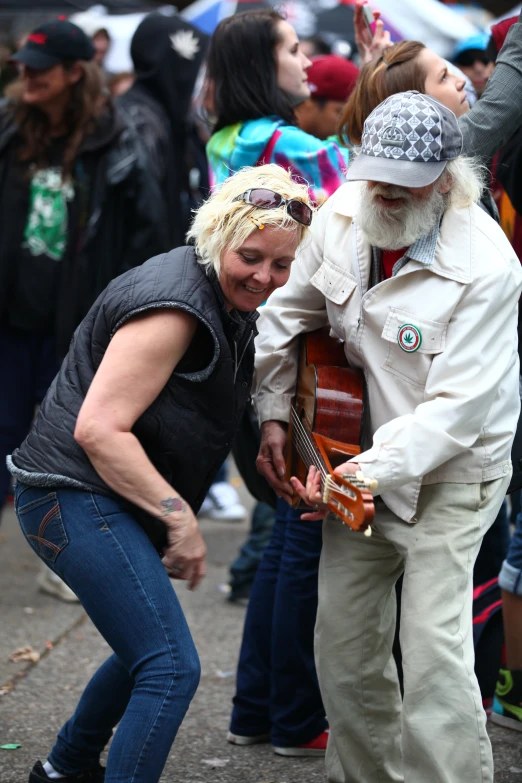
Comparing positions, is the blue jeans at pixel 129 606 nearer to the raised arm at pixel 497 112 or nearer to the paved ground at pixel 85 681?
the paved ground at pixel 85 681

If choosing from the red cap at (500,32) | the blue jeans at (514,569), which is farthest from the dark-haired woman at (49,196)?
the blue jeans at (514,569)

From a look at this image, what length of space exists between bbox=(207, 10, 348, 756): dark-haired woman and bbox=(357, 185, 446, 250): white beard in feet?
2.25

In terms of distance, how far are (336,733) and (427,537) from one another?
662 mm

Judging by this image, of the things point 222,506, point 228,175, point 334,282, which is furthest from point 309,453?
point 222,506

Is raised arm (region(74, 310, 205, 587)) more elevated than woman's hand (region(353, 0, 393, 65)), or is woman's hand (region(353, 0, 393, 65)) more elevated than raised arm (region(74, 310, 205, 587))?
woman's hand (region(353, 0, 393, 65))

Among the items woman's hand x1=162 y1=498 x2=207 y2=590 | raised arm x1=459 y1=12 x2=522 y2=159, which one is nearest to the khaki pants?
woman's hand x1=162 y1=498 x2=207 y2=590

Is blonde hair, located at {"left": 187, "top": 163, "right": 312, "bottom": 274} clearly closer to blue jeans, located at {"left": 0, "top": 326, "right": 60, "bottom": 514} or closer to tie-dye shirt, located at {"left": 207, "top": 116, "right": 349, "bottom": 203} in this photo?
tie-dye shirt, located at {"left": 207, "top": 116, "right": 349, "bottom": 203}

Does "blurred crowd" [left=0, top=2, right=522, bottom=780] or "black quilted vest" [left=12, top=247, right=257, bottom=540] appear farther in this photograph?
"blurred crowd" [left=0, top=2, right=522, bottom=780]

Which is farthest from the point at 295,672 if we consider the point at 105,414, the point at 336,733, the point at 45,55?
the point at 45,55

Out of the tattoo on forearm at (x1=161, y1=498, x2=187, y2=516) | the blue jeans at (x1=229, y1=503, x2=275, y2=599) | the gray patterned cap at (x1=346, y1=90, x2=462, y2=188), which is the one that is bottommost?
the blue jeans at (x1=229, y1=503, x2=275, y2=599)

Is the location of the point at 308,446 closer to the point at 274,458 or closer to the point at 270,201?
the point at 274,458

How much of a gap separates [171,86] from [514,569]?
3540mm

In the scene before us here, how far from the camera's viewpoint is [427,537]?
2.81m

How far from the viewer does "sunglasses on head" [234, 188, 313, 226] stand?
8.87 ft
